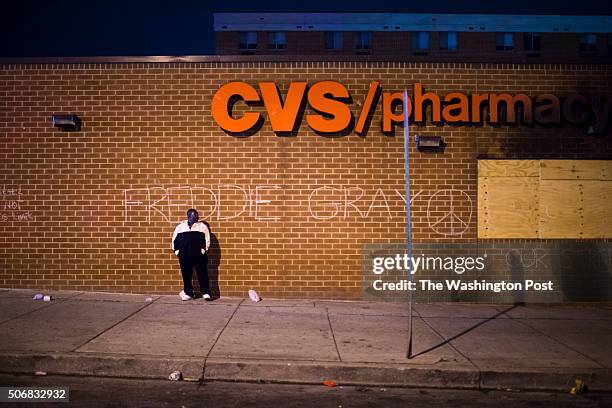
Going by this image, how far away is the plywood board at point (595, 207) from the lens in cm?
958

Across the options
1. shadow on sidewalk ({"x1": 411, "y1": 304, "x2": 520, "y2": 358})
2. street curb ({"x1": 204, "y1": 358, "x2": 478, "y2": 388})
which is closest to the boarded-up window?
shadow on sidewalk ({"x1": 411, "y1": 304, "x2": 520, "y2": 358})

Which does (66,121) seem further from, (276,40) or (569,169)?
(276,40)

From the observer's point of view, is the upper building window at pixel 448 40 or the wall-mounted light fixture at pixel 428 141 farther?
the upper building window at pixel 448 40

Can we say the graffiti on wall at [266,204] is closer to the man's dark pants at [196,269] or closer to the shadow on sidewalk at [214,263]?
the shadow on sidewalk at [214,263]

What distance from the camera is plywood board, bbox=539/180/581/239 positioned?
9547 millimetres

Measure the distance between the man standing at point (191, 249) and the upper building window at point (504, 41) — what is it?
Answer: 37.0 m

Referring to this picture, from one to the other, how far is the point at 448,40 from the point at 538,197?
33575 mm

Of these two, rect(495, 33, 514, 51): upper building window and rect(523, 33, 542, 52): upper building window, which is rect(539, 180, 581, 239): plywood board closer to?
rect(495, 33, 514, 51): upper building window

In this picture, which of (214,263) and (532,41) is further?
(532,41)

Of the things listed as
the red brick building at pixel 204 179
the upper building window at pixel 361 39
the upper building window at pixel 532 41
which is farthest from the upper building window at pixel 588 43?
the red brick building at pixel 204 179

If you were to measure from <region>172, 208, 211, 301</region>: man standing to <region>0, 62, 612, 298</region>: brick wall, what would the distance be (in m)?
0.49

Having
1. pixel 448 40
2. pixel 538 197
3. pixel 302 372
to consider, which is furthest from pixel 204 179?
pixel 448 40

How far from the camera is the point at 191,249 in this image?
8.79 m

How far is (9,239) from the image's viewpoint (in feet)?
31.1
